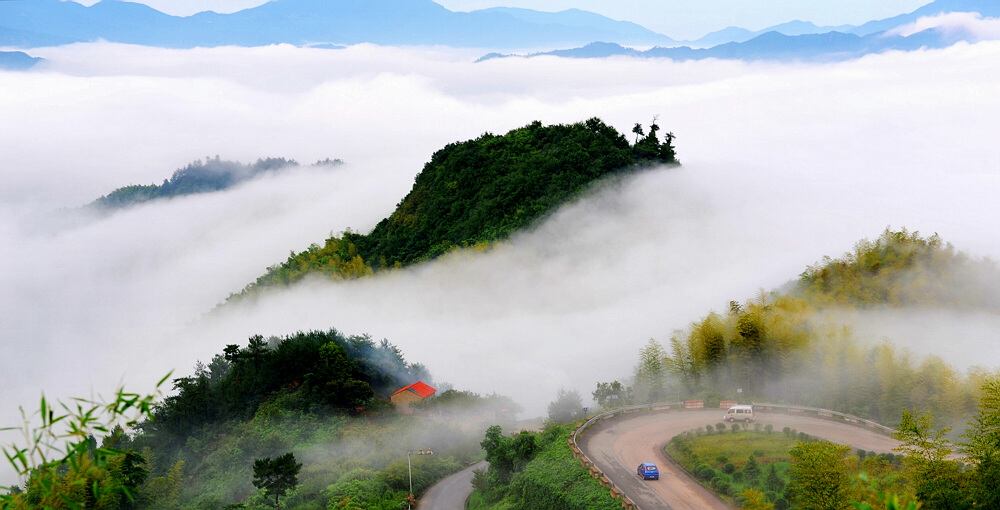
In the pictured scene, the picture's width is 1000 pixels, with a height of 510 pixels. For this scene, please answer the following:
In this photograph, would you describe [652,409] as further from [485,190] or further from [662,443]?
[485,190]

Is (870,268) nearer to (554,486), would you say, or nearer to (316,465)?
(554,486)

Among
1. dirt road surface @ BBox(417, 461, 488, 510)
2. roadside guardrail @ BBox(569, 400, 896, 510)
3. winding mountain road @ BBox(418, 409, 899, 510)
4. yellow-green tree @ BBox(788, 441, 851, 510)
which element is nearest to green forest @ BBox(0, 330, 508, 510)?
dirt road surface @ BBox(417, 461, 488, 510)

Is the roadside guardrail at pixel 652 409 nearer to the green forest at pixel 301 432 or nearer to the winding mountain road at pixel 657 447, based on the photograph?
the winding mountain road at pixel 657 447

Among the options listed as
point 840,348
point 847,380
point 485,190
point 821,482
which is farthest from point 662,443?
point 485,190

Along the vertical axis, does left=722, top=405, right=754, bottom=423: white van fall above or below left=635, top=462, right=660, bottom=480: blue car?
below

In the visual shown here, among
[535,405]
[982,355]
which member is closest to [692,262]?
[535,405]

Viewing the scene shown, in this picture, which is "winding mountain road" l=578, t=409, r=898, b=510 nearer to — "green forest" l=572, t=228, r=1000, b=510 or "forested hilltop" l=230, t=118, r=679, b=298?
"green forest" l=572, t=228, r=1000, b=510
